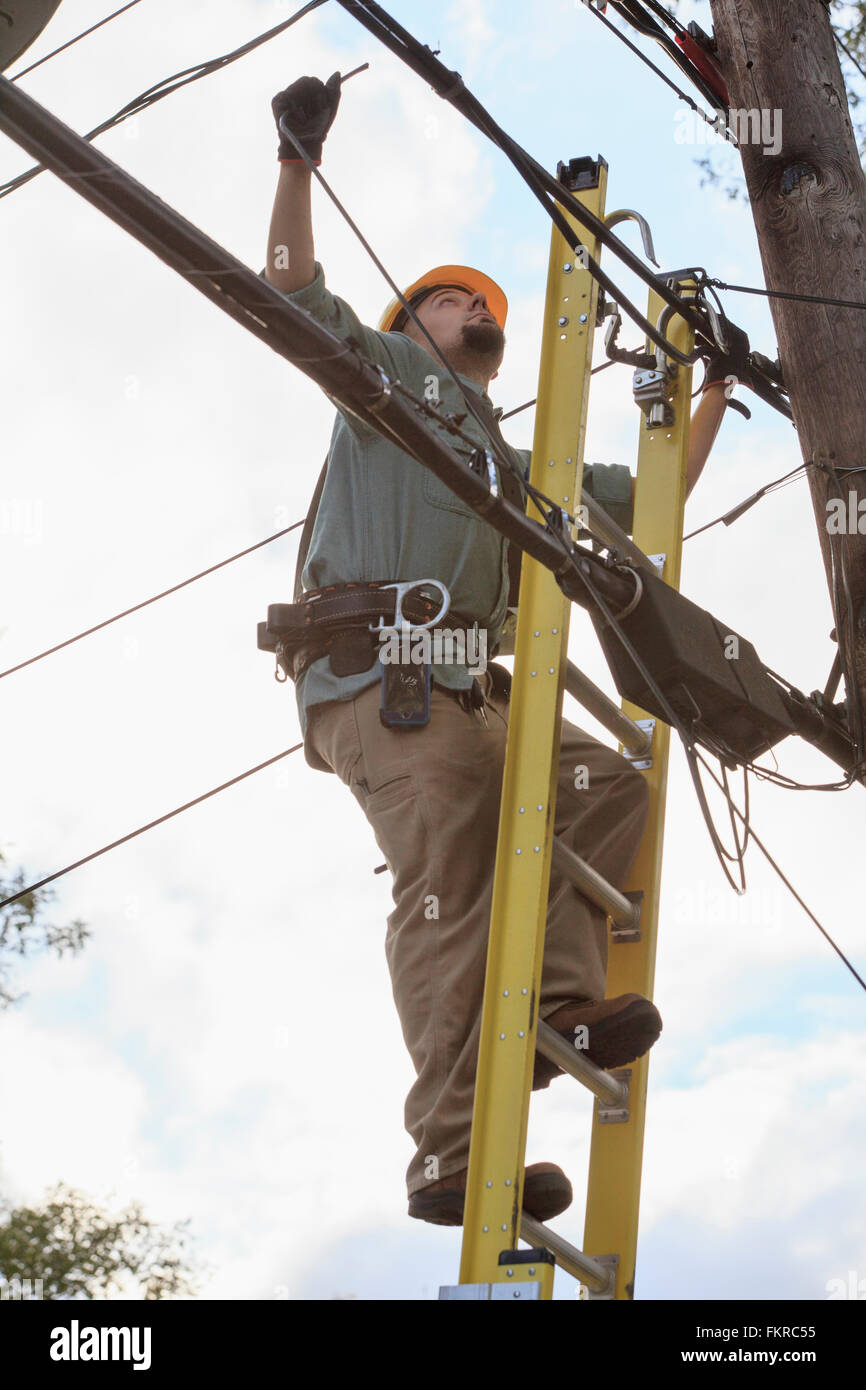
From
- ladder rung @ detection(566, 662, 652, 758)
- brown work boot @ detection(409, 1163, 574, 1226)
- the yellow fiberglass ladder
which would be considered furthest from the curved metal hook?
brown work boot @ detection(409, 1163, 574, 1226)

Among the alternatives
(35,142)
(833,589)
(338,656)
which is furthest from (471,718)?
(35,142)

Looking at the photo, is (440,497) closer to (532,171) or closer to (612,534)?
(612,534)

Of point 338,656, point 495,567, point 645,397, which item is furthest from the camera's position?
point 645,397

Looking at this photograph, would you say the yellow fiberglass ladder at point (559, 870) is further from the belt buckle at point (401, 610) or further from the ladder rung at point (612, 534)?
the belt buckle at point (401, 610)

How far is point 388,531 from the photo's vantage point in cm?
393

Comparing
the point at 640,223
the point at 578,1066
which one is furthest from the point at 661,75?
the point at 578,1066

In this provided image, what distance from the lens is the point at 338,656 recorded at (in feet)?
12.5

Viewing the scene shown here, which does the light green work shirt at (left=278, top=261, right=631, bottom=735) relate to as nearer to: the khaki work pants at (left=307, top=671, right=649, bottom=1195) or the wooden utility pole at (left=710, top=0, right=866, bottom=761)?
the khaki work pants at (left=307, top=671, right=649, bottom=1195)

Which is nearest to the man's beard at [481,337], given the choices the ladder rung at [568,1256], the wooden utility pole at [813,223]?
the wooden utility pole at [813,223]

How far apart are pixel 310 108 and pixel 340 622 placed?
119 cm
